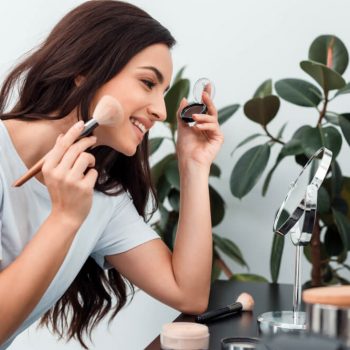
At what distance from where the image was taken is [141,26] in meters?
1.07

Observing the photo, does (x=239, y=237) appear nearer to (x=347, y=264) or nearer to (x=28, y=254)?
(x=347, y=264)

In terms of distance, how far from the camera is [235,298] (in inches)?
42.7

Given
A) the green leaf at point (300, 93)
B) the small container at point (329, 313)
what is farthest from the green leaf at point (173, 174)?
the small container at point (329, 313)

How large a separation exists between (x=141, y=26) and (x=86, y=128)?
32cm

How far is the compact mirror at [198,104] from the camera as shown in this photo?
4.06 ft

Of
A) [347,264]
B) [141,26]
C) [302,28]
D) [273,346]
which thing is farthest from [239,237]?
[273,346]

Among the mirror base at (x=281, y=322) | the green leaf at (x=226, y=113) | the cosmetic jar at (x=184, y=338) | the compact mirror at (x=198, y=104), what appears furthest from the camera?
the green leaf at (x=226, y=113)

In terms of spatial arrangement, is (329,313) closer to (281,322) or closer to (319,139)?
(281,322)

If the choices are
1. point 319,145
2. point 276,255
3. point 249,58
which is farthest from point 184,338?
point 249,58

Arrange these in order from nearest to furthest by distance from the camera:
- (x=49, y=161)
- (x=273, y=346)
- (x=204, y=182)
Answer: (x=273, y=346)
(x=49, y=161)
(x=204, y=182)

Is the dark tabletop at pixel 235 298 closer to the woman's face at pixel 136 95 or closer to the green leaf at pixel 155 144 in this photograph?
the woman's face at pixel 136 95

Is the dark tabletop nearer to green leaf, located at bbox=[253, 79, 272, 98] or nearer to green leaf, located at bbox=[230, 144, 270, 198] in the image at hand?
green leaf, located at bbox=[230, 144, 270, 198]

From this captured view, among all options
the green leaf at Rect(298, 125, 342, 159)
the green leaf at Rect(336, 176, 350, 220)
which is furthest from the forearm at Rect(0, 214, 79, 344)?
the green leaf at Rect(336, 176, 350, 220)

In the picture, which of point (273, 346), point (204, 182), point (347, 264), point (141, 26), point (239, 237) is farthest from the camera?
point (239, 237)
